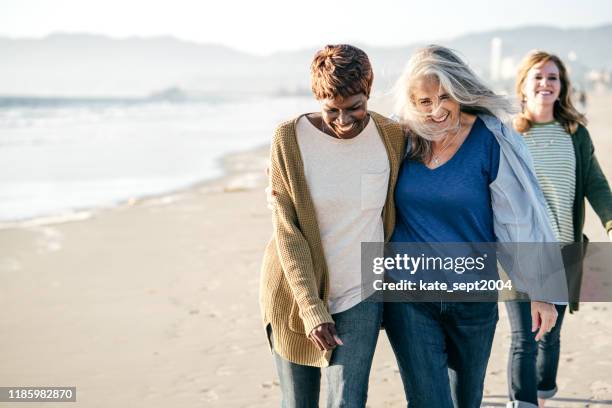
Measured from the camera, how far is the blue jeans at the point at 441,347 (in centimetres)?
277

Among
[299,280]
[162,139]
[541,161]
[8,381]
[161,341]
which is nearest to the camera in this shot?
[299,280]

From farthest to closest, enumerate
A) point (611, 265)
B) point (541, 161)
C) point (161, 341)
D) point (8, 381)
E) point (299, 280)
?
point (611, 265), point (161, 341), point (8, 381), point (541, 161), point (299, 280)

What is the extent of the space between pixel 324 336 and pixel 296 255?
1.00ft

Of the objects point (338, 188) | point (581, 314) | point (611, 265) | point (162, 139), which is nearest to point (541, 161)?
point (338, 188)

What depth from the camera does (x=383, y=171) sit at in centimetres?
277

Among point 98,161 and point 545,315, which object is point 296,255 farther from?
point 98,161

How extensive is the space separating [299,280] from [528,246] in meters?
0.94

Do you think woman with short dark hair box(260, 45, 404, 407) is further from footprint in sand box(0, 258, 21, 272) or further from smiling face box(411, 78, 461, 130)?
footprint in sand box(0, 258, 21, 272)

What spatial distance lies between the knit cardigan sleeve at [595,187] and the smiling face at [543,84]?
0.26 metres

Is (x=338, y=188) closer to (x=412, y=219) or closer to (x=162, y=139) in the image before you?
(x=412, y=219)

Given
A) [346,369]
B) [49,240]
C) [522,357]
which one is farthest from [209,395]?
[49,240]

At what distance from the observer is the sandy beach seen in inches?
181

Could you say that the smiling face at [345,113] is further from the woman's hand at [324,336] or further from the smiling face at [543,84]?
the smiling face at [543,84]

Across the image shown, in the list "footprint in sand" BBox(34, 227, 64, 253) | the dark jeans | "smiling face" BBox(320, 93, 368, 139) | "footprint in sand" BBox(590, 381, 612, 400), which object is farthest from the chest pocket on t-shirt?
"footprint in sand" BBox(34, 227, 64, 253)
